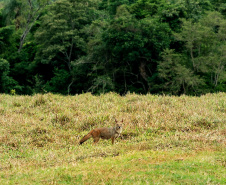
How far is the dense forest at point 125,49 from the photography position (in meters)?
28.5

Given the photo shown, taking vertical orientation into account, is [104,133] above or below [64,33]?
above

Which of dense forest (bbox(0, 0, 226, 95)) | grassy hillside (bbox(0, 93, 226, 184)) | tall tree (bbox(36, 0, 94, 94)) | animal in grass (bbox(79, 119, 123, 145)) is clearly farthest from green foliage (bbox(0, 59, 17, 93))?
animal in grass (bbox(79, 119, 123, 145))

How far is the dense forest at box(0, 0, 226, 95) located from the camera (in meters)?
28.5

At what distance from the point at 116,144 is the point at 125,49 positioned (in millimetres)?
20547

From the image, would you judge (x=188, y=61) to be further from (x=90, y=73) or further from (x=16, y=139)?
(x=16, y=139)

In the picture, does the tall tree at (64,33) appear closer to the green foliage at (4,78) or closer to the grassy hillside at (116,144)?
the green foliage at (4,78)

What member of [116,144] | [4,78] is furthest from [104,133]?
[4,78]

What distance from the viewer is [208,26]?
32594mm

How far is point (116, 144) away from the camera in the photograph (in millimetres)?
8680

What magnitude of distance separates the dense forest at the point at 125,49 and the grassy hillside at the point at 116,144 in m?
10.7

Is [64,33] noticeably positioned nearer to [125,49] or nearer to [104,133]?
[125,49]

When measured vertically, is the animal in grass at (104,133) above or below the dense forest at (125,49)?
above

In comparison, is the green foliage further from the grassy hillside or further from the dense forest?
the grassy hillside

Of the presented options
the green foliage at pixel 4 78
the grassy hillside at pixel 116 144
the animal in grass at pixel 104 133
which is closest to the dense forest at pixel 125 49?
the green foliage at pixel 4 78
